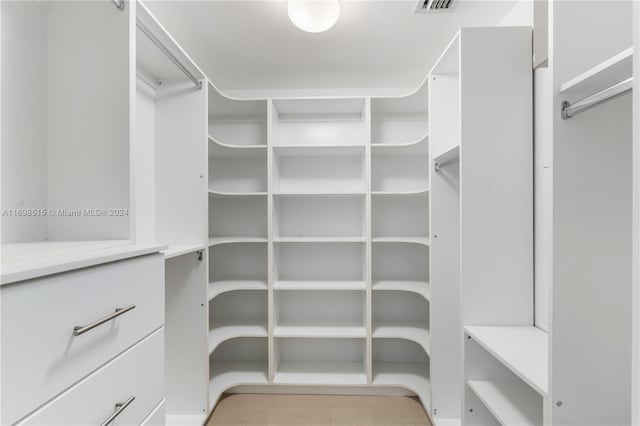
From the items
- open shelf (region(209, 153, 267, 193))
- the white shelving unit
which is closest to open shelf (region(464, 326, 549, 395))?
the white shelving unit

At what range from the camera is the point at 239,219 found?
250 cm

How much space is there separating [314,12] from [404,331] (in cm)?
198

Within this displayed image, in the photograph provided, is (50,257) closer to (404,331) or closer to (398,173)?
(404,331)

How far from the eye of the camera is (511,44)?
4.50 ft

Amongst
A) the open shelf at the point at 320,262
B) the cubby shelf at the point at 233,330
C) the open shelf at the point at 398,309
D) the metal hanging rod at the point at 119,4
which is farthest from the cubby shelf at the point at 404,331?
the metal hanging rod at the point at 119,4

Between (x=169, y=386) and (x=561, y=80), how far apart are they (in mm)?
2309

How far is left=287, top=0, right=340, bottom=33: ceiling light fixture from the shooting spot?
4.78ft

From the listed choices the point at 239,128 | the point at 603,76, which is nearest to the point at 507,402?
the point at 603,76

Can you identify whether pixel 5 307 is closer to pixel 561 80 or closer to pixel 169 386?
pixel 561 80

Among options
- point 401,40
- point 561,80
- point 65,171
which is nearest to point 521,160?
point 561,80

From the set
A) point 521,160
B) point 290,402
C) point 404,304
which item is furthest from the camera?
point 404,304

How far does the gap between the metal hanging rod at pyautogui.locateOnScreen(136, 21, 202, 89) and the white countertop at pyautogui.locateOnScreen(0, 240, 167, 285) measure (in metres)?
0.87

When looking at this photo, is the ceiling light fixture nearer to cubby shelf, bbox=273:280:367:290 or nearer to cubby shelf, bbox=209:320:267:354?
cubby shelf, bbox=273:280:367:290

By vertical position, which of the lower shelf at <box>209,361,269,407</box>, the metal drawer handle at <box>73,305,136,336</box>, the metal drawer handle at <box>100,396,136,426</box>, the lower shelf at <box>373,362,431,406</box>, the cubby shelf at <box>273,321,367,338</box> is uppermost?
the metal drawer handle at <box>73,305,136,336</box>
